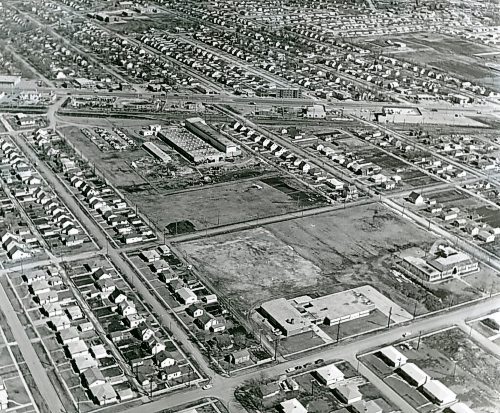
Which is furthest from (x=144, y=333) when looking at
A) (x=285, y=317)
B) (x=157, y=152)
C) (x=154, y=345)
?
(x=157, y=152)

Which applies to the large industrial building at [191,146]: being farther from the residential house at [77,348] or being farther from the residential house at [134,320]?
→ the residential house at [77,348]

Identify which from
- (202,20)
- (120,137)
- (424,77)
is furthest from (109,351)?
(202,20)

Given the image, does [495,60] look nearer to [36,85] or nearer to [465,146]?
[465,146]

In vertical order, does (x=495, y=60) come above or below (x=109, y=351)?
above

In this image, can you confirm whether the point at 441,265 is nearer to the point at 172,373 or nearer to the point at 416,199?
the point at 416,199

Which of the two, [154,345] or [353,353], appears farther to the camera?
[353,353]

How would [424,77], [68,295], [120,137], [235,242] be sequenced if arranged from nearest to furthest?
[68,295] → [235,242] → [120,137] → [424,77]
